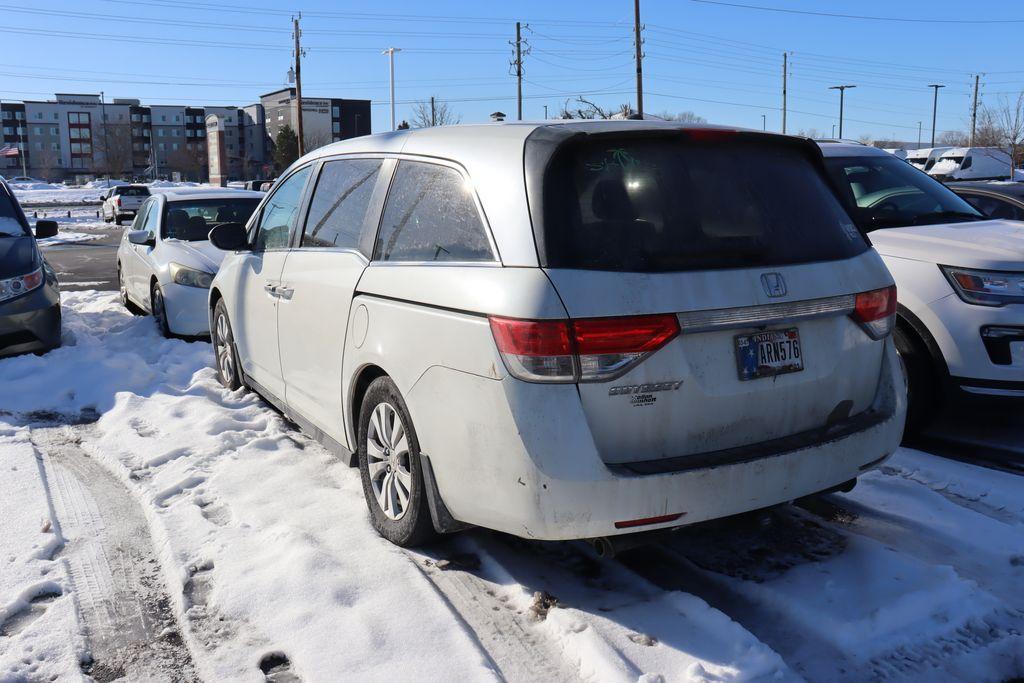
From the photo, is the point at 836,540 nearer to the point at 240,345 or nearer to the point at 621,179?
the point at 621,179

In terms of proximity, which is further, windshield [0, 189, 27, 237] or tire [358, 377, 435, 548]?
windshield [0, 189, 27, 237]

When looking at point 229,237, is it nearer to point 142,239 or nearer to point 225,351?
point 225,351

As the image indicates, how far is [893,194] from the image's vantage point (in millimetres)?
6406

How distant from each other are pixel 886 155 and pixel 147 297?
24.3 feet

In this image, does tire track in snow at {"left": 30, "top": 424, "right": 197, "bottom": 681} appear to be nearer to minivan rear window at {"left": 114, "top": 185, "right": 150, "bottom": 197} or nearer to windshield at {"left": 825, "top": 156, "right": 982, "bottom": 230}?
windshield at {"left": 825, "top": 156, "right": 982, "bottom": 230}

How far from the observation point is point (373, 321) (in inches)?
147

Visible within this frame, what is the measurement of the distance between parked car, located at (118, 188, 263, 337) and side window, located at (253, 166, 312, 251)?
3127 millimetres

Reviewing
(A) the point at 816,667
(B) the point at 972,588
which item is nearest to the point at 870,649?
(A) the point at 816,667

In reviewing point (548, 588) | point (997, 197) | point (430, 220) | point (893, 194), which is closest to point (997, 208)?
point (997, 197)

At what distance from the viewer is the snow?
2896 mm

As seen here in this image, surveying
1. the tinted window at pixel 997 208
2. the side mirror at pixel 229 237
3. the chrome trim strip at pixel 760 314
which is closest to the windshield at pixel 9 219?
the side mirror at pixel 229 237

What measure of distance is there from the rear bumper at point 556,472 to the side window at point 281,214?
2.18 metres

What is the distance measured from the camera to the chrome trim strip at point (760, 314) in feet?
9.73

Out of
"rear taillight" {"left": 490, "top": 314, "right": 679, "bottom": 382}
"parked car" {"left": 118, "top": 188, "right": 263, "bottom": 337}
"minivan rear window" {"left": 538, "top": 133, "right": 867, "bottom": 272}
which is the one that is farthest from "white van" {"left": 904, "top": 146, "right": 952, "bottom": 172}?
"rear taillight" {"left": 490, "top": 314, "right": 679, "bottom": 382}
